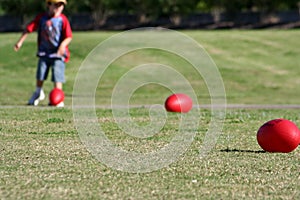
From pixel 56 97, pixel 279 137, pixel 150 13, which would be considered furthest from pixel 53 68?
pixel 150 13

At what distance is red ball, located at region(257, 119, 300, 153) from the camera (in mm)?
9295

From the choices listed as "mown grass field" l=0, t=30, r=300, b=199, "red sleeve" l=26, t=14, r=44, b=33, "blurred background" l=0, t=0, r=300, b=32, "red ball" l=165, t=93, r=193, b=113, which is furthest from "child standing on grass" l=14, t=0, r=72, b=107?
"blurred background" l=0, t=0, r=300, b=32

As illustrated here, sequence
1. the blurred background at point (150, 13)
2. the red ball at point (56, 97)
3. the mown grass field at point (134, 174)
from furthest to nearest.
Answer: the blurred background at point (150, 13) < the red ball at point (56, 97) < the mown grass field at point (134, 174)

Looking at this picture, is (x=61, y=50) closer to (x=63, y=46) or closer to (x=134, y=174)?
(x=63, y=46)

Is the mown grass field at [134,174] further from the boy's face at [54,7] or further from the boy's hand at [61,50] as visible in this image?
the boy's face at [54,7]

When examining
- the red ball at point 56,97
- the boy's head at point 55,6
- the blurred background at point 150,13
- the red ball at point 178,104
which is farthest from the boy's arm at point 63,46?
the blurred background at point 150,13

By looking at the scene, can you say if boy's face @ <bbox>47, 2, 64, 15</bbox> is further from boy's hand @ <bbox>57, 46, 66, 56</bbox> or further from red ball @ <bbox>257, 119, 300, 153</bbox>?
red ball @ <bbox>257, 119, 300, 153</bbox>

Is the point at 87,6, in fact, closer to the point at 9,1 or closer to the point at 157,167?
the point at 9,1

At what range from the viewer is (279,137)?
927 centimetres

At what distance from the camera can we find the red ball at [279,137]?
30.5ft

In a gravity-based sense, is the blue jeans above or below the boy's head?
below

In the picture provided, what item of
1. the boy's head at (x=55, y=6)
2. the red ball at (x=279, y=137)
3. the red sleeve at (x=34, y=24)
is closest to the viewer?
the red ball at (x=279, y=137)

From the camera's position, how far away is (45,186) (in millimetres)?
6918

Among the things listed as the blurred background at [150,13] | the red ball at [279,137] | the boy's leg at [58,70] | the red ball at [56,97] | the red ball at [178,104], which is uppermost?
the red ball at [279,137]
